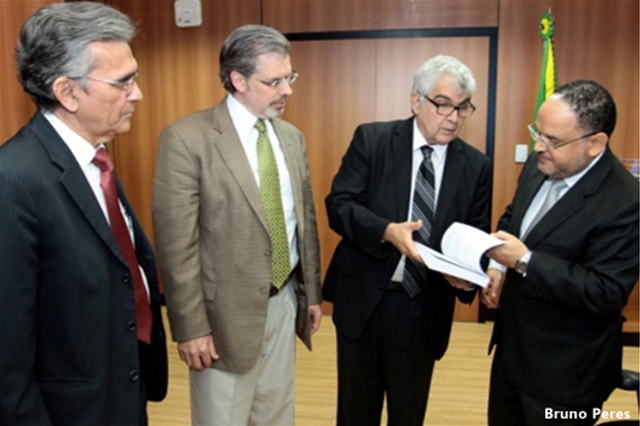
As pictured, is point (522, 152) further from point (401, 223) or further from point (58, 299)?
A: point (58, 299)

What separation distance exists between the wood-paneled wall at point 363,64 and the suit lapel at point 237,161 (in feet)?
8.31

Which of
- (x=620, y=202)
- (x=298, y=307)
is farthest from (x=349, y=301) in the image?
(x=620, y=202)

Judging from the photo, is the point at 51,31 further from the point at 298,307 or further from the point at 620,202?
the point at 620,202

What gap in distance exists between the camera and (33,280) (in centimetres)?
108

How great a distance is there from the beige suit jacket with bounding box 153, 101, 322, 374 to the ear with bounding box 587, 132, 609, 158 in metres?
1.02

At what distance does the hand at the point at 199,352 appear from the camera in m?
1.75

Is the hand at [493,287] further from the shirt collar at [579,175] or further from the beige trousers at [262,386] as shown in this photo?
the beige trousers at [262,386]

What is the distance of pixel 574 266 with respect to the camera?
5.26 feet

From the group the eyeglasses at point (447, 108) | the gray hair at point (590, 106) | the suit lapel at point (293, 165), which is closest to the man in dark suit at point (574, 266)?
the gray hair at point (590, 106)

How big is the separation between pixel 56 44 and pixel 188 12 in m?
3.31

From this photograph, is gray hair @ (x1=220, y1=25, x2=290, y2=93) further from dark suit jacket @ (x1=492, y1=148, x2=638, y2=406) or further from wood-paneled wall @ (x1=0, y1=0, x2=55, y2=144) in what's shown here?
dark suit jacket @ (x1=492, y1=148, x2=638, y2=406)

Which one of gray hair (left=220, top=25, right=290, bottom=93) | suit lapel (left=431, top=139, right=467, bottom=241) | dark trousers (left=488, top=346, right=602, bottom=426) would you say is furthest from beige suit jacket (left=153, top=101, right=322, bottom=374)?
dark trousers (left=488, top=346, right=602, bottom=426)

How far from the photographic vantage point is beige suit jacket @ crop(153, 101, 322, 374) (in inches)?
66.9

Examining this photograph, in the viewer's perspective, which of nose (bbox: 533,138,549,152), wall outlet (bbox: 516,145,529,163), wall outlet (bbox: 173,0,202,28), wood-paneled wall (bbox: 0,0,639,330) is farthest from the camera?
wall outlet (bbox: 173,0,202,28)
